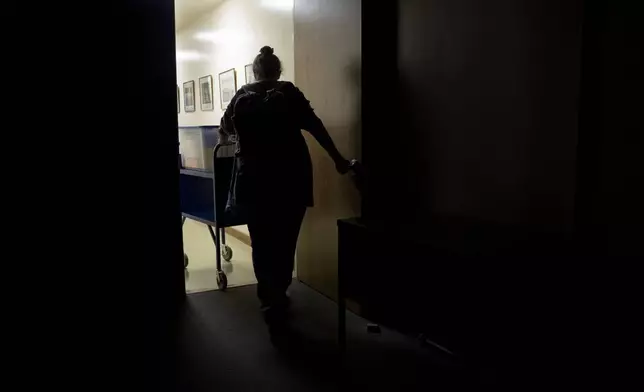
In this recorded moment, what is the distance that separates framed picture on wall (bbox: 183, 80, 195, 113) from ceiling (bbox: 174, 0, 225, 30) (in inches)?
28.2

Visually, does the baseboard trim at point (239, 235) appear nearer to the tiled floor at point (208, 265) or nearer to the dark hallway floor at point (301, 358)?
the tiled floor at point (208, 265)

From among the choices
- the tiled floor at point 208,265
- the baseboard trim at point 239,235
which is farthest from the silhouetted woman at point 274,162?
the baseboard trim at point 239,235

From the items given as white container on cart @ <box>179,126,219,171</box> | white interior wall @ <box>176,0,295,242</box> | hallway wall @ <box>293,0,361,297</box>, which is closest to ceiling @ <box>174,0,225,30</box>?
white interior wall @ <box>176,0,295,242</box>

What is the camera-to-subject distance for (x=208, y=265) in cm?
385

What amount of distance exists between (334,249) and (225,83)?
8.87ft

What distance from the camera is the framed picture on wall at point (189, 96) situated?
6.29m

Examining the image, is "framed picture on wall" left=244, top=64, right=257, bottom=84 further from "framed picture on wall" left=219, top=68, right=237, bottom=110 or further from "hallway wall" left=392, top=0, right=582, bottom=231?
"hallway wall" left=392, top=0, right=582, bottom=231

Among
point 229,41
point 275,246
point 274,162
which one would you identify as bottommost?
point 275,246

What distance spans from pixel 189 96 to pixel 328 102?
4.01 metres

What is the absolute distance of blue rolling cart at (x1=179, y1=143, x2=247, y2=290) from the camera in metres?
3.16

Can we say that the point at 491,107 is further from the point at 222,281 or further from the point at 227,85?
the point at 227,85

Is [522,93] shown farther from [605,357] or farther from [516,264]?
[605,357]

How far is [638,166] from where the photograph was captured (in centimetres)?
157

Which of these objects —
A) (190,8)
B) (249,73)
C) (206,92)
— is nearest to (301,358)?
(249,73)
